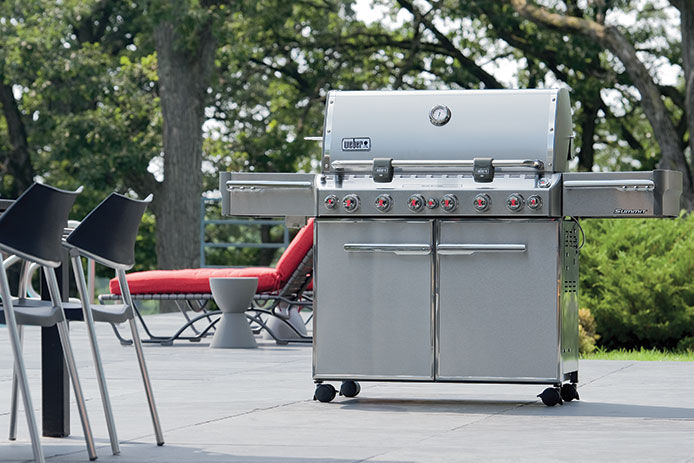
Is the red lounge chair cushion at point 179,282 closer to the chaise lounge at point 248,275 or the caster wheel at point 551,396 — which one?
the chaise lounge at point 248,275

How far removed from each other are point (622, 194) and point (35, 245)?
346 centimetres

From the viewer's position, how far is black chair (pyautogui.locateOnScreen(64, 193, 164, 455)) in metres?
5.38

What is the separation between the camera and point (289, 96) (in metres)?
31.3

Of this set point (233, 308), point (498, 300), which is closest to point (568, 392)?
point (498, 300)

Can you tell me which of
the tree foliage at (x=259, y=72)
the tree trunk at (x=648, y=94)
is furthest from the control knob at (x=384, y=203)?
the tree foliage at (x=259, y=72)

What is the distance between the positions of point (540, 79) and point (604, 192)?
23.5m

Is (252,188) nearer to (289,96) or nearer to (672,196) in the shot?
(672,196)

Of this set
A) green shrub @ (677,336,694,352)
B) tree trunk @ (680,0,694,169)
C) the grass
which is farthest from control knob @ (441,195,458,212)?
tree trunk @ (680,0,694,169)

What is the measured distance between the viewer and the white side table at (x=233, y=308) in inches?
458

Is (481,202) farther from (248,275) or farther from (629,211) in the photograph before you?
(248,275)

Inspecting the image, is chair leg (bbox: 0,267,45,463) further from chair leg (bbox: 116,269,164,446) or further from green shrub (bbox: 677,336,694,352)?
green shrub (bbox: 677,336,694,352)

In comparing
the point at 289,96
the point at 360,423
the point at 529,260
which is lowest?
the point at 360,423

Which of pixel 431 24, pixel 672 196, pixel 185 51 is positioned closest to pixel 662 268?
pixel 672 196

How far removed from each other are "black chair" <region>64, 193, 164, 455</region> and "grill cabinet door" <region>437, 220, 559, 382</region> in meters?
2.16
